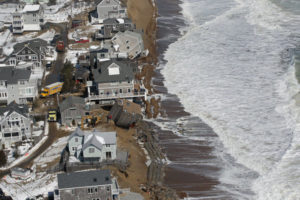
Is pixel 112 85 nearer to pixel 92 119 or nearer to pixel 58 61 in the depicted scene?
pixel 92 119

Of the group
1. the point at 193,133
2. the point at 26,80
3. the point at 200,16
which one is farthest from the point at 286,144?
the point at 200,16

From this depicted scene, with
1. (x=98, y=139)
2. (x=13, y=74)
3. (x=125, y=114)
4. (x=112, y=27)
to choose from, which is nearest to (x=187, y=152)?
(x=125, y=114)

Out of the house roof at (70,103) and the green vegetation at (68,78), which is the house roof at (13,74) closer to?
the green vegetation at (68,78)

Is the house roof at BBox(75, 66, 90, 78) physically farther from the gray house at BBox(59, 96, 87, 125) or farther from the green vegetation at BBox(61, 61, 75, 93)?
the gray house at BBox(59, 96, 87, 125)

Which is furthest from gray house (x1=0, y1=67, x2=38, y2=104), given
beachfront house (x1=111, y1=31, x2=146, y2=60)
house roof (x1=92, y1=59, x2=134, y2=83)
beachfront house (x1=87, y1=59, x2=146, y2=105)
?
beachfront house (x1=111, y1=31, x2=146, y2=60)

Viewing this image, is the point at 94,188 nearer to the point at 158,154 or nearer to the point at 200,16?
the point at 158,154

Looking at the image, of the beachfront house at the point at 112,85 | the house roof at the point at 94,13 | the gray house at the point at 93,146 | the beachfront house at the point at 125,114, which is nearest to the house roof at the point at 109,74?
the beachfront house at the point at 112,85
